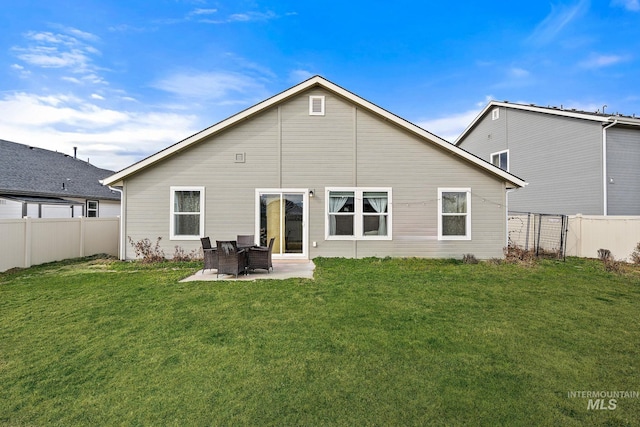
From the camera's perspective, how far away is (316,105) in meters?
10.8

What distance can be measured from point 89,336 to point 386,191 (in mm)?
8758

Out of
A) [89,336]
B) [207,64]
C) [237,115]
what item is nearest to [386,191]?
[237,115]

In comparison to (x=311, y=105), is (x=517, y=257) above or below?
below

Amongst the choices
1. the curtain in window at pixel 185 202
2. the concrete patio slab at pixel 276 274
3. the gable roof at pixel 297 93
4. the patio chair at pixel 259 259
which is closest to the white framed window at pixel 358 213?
the concrete patio slab at pixel 276 274

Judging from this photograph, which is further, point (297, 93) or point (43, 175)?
point (43, 175)

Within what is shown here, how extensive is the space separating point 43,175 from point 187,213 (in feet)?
46.3

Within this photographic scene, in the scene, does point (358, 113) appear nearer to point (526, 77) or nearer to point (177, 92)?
point (177, 92)

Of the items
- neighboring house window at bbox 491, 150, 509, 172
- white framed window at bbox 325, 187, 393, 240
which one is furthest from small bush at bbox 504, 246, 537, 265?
neighboring house window at bbox 491, 150, 509, 172

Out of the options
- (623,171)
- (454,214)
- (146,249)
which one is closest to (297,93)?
(454,214)

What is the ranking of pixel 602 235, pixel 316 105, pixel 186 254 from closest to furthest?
pixel 186 254 < pixel 316 105 < pixel 602 235

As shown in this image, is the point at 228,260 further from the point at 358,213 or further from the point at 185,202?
the point at 358,213

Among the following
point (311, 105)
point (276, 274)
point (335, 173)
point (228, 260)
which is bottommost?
point (276, 274)

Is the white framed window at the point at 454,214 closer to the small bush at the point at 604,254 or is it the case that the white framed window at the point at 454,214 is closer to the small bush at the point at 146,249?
the small bush at the point at 604,254

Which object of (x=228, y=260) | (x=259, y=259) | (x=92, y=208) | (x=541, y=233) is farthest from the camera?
(x=92, y=208)
